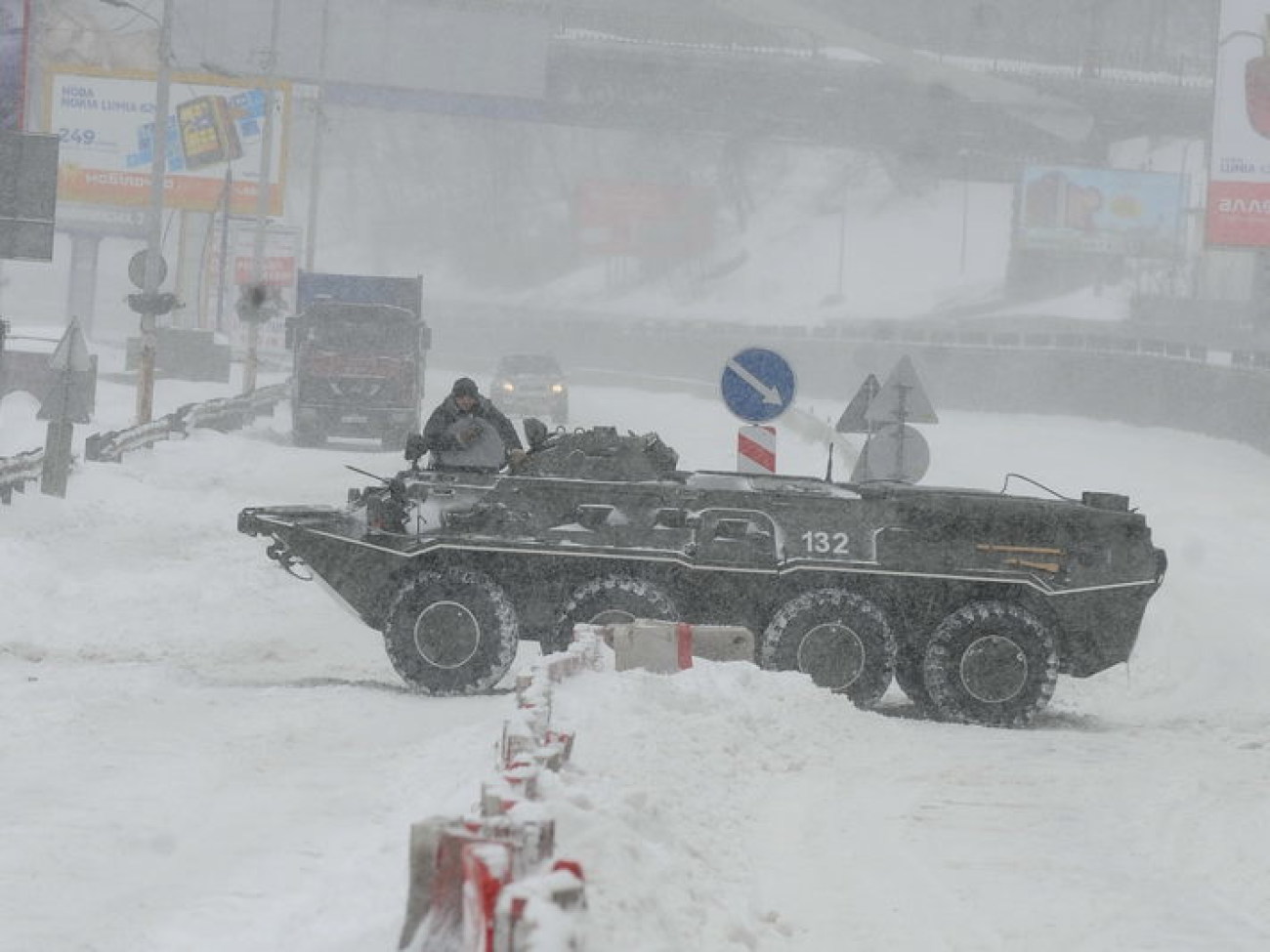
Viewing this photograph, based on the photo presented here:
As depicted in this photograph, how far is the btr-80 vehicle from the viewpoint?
12.4 m

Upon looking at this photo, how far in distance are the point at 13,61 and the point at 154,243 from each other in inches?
141

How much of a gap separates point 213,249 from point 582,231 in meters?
42.0

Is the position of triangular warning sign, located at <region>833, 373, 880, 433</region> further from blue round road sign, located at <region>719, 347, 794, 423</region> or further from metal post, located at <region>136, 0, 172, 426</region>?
metal post, located at <region>136, 0, 172, 426</region>

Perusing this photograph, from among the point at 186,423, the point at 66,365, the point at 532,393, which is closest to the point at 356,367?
the point at 186,423

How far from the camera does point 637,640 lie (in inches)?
437

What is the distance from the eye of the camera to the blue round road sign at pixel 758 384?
1489cm

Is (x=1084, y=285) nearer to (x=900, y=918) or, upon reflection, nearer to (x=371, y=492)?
(x=371, y=492)

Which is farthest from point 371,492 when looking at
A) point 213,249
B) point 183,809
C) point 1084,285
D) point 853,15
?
point 853,15

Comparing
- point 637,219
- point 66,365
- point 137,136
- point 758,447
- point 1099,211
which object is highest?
point 637,219

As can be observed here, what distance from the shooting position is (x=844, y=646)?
40.8ft

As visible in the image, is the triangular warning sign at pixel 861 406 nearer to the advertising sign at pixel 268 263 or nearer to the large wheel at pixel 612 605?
the large wheel at pixel 612 605

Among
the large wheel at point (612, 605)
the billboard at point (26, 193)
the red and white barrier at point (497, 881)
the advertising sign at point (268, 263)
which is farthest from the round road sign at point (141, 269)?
the red and white barrier at point (497, 881)

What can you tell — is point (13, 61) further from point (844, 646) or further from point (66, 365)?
point (844, 646)

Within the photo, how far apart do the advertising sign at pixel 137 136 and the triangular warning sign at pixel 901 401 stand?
40903 mm
